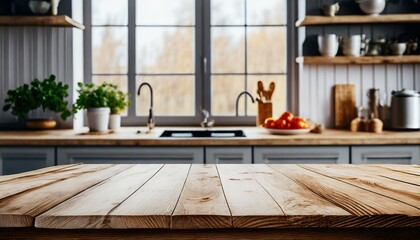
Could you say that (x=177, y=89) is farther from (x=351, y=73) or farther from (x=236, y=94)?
(x=351, y=73)

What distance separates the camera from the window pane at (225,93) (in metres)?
3.75

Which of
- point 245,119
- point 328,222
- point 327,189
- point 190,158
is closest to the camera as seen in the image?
point 328,222

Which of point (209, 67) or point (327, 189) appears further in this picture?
point (209, 67)

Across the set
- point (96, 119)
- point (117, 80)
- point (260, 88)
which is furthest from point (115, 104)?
point (260, 88)

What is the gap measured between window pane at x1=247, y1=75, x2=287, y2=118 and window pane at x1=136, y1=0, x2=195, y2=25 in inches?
28.9

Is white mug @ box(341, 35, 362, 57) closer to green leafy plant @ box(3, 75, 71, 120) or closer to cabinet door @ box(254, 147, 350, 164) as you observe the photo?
cabinet door @ box(254, 147, 350, 164)

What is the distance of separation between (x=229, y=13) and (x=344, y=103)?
1.22m

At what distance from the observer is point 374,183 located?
1303 millimetres

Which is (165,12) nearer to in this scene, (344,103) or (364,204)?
(344,103)

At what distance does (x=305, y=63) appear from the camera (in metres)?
3.40

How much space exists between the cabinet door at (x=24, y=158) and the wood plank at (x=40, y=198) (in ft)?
4.67

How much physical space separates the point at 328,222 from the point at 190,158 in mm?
1967

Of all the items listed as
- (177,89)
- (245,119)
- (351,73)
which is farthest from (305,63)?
(177,89)

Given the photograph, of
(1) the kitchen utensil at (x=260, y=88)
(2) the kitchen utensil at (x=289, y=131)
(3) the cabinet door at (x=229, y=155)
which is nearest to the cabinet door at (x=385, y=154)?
(2) the kitchen utensil at (x=289, y=131)
